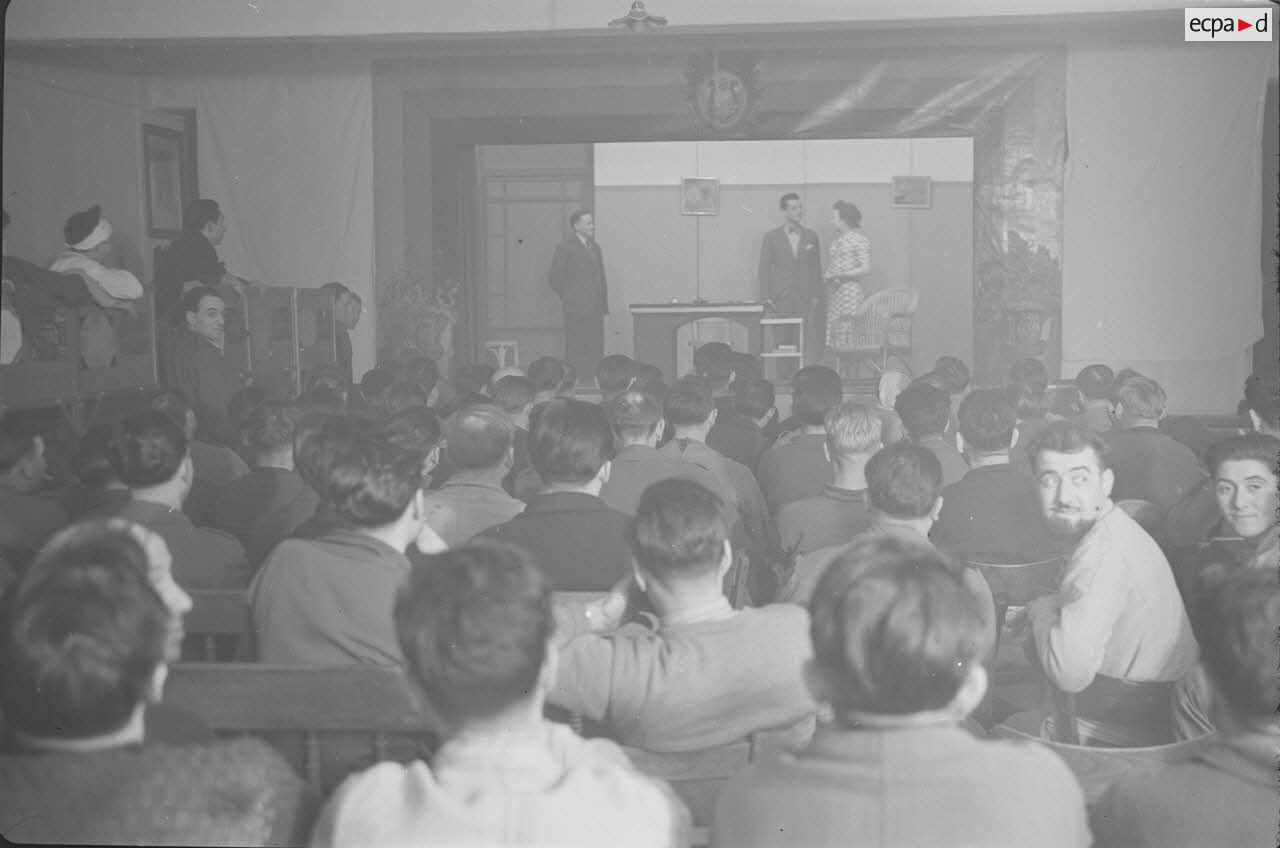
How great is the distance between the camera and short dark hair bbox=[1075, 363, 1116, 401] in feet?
12.8

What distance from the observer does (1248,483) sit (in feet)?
7.81

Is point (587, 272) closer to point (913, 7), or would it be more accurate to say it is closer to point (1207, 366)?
point (913, 7)

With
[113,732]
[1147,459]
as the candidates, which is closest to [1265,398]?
[1147,459]

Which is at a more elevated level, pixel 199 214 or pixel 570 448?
pixel 199 214

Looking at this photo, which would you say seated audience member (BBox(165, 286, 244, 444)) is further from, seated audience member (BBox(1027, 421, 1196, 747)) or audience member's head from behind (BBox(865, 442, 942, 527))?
seated audience member (BBox(1027, 421, 1196, 747))

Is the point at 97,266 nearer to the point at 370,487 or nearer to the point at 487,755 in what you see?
the point at 370,487

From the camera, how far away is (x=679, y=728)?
167 cm

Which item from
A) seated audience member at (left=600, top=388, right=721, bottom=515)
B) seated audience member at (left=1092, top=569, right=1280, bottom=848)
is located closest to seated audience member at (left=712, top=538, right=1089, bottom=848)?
seated audience member at (left=1092, top=569, right=1280, bottom=848)

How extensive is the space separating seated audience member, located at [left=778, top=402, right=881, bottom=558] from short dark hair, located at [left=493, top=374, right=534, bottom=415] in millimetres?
1010

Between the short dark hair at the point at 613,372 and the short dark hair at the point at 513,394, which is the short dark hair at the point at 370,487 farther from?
the short dark hair at the point at 613,372

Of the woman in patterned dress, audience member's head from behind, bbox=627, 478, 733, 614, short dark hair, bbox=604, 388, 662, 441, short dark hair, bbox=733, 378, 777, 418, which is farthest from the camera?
the woman in patterned dress

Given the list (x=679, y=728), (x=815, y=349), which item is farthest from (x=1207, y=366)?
(x=679, y=728)

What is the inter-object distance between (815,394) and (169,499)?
1.65m

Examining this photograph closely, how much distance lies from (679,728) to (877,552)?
473mm
